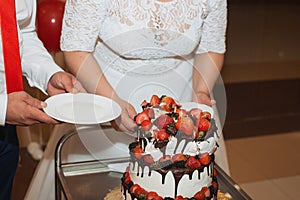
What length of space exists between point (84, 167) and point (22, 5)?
1.69 feet

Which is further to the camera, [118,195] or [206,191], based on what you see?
[118,195]

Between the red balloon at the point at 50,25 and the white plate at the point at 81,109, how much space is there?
772 millimetres

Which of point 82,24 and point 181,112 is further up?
point 82,24

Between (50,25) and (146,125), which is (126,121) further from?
(50,25)

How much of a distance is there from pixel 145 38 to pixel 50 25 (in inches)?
23.4

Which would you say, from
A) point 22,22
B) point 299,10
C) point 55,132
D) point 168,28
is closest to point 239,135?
point 55,132

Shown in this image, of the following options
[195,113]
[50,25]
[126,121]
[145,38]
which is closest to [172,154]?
[195,113]

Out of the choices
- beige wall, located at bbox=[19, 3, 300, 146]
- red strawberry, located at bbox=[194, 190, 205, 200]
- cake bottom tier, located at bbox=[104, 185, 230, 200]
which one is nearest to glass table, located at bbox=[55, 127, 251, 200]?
cake bottom tier, located at bbox=[104, 185, 230, 200]

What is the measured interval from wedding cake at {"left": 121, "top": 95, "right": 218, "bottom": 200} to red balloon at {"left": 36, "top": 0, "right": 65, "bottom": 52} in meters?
0.98

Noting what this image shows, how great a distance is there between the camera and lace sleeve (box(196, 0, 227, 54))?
1.80 meters

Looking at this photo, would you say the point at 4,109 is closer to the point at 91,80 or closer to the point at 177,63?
the point at 91,80

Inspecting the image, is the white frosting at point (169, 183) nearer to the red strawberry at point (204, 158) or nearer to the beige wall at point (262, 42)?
the red strawberry at point (204, 158)

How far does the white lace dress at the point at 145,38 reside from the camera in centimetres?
168

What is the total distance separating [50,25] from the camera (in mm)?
2166
